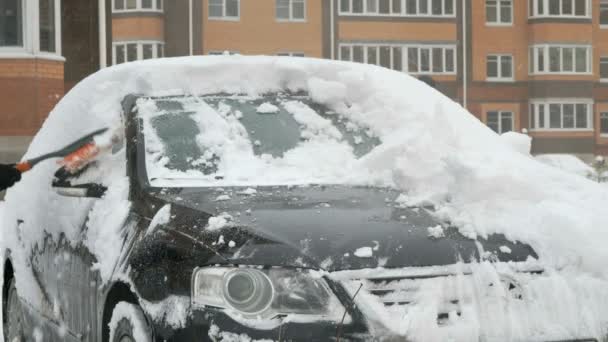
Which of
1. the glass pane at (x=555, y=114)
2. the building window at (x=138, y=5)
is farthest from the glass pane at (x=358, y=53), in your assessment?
the glass pane at (x=555, y=114)

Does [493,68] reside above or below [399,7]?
below

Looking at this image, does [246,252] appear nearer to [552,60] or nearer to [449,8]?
[449,8]

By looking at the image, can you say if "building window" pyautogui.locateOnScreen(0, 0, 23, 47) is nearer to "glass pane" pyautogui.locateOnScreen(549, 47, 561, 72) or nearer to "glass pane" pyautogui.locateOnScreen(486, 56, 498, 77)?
"glass pane" pyautogui.locateOnScreen(486, 56, 498, 77)

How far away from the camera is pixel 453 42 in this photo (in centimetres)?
5250

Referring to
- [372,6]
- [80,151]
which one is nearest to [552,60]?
[372,6]

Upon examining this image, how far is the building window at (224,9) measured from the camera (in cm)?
4912

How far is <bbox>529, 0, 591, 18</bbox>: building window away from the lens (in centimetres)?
5291

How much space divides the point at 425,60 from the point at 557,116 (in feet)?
21.9

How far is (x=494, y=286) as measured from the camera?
11.5 ft

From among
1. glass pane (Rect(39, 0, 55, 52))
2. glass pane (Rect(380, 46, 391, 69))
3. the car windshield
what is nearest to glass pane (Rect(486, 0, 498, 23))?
glass pane (Rect(380, 46, 391, 69))

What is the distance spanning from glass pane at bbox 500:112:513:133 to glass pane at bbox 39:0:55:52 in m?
34.0

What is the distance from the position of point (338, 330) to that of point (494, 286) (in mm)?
519

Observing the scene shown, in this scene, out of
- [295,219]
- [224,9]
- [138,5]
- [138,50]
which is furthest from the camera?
[224,9]

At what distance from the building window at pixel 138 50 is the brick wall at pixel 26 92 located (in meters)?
27.1
